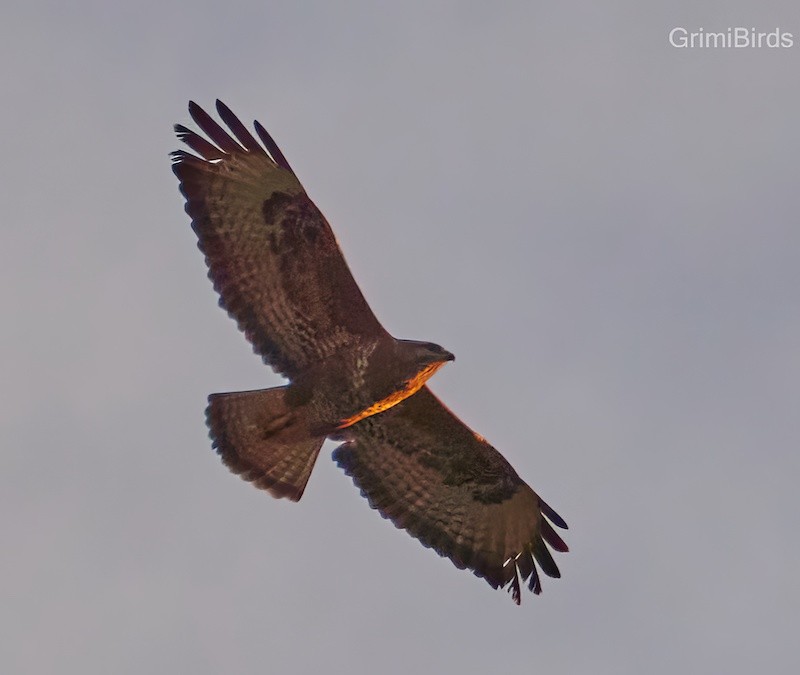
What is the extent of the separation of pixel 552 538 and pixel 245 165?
4.58 metres

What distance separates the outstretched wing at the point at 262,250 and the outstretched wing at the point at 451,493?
1.17 m

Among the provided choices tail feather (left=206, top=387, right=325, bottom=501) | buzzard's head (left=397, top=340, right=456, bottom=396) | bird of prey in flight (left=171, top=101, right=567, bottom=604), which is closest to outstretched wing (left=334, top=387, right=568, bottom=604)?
bird of prey in flight (left=171, top=101, right=567, bottom=604)

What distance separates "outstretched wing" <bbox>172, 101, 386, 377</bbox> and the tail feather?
0.38 metres

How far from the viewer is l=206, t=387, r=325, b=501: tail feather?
15.3 m

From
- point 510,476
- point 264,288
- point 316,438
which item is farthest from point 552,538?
point 264,288

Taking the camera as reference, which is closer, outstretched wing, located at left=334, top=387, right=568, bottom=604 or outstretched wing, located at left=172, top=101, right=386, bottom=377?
outstretched wing, located at left=172, top=101, right=386, bottom=377

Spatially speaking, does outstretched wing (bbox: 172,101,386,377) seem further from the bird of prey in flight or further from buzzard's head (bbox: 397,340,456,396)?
buzzard's head (bbox: 397,340,456,396)

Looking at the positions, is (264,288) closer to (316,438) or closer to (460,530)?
(316,438)

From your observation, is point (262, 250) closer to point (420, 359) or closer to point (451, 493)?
point (420, 359)

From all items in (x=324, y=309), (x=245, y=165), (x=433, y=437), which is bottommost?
(x=433, y=437)

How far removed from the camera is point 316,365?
606 inches

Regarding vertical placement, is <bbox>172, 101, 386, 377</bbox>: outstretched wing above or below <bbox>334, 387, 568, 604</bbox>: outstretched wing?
above

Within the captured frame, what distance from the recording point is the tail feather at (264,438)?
602 inches

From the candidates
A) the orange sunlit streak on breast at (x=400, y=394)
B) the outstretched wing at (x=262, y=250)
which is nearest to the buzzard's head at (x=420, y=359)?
the orange sunlit streak on breast at (x=400, y=394)
